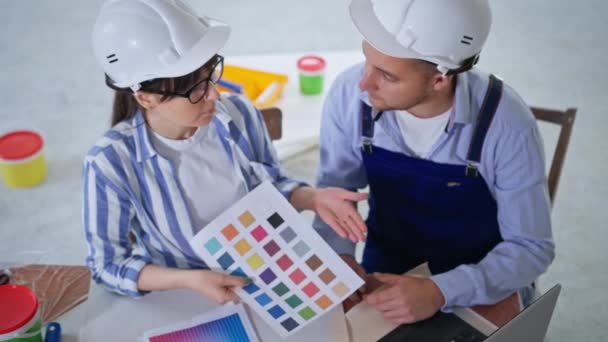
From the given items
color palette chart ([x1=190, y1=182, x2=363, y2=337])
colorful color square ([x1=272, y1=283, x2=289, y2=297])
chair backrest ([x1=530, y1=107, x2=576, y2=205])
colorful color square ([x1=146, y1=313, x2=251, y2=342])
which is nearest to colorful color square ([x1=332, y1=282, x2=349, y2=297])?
color palette chart ([x1=190, y1=182, x2=363, y2=337])

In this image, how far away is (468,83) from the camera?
1.55 metres

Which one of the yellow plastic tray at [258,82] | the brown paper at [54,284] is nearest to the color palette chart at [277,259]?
the brown paper at [54,284]

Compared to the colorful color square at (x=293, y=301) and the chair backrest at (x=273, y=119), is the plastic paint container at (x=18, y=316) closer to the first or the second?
the colorful color square at (x=293, y=301)

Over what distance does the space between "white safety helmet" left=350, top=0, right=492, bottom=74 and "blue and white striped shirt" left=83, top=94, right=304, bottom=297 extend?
0.38 metres

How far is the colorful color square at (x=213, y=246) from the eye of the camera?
1.30 m

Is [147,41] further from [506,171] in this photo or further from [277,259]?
[506,171]

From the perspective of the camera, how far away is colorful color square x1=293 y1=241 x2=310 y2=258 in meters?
1.29

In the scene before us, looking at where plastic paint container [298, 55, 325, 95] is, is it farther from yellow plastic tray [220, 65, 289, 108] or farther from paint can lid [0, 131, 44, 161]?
paint can lid [0, 131, 44, 161]

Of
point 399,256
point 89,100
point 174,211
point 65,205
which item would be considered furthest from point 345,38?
point 174,211

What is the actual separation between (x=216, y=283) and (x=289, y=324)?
17cm

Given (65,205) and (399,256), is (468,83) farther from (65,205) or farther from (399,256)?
(65,205)

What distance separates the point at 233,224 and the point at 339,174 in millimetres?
480

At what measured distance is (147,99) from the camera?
1326 millimetres

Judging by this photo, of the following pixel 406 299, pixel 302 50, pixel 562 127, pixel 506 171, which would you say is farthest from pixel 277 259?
pixel 302 50
